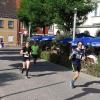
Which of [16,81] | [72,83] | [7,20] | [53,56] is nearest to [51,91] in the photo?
[72,83]

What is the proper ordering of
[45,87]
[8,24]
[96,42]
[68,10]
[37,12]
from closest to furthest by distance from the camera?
1. [45,87]
2. [96,42]
3. [68,10]
4. [37,12]
5. [8,24]

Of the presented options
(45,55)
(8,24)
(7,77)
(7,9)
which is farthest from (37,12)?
(7,9)

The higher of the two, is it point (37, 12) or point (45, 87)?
point (37, 12)

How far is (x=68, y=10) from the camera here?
1308 inches

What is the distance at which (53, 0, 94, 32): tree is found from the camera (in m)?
33.4

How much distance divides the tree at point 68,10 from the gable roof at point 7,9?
1645 inches

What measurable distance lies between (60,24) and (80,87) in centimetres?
1924

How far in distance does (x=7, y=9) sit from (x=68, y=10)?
153 ft

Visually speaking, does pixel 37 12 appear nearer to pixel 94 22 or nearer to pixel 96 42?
pixel 94 22

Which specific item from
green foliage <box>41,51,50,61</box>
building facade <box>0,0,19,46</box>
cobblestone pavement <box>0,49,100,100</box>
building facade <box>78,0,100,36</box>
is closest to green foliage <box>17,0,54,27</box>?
building facade <box>78,0,100,36</box>

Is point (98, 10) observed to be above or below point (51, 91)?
above

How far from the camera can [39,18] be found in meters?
47.1

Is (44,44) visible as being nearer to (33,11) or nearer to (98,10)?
(33,11)

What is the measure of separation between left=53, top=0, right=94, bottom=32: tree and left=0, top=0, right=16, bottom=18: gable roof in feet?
137
